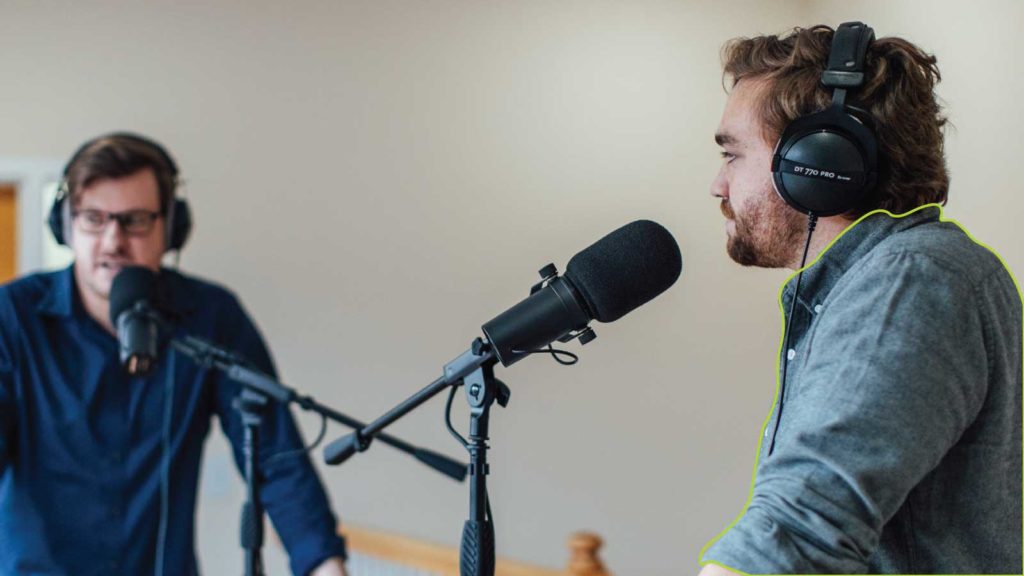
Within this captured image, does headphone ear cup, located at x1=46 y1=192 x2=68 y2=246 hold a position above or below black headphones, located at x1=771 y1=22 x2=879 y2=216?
below

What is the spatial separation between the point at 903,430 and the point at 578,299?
37 centimetres

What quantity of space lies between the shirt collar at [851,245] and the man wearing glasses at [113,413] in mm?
1125

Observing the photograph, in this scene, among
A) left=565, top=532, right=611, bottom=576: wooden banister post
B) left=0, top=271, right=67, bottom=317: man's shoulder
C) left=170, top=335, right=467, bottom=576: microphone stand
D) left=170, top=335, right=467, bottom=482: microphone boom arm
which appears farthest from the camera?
left=565, top=532, right=611, bottom=576: wooden banister post

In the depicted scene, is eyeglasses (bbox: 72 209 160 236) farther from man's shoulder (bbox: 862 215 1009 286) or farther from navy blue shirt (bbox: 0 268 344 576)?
man's shoulder (bbox: 862 215 1009 286)

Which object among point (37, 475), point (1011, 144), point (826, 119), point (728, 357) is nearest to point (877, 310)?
point (826, 119)

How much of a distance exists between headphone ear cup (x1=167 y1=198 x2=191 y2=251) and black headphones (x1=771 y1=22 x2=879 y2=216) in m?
1.48

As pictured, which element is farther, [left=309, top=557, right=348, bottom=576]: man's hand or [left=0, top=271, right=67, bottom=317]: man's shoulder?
[left=0, top=271, right=67, bottom=317]: man's shoulder

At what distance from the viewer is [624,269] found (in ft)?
3.62

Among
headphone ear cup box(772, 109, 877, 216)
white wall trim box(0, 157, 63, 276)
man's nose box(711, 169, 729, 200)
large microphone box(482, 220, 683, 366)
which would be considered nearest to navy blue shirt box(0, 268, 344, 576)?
large microphone box(482, 220, 683, 366)

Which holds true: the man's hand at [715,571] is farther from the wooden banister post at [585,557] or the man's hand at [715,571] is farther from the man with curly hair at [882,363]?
the wooden banister post at [585,557]

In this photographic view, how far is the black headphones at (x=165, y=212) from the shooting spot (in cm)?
211

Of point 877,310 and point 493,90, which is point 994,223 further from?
point 493,90

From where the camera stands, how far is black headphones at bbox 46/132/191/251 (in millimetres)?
2111

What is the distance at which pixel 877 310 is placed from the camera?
35.4 inches
